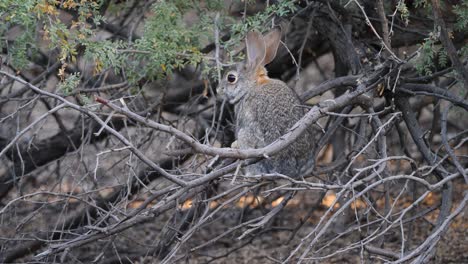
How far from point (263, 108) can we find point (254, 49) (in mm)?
451

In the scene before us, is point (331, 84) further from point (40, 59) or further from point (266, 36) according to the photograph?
point (40, 59)

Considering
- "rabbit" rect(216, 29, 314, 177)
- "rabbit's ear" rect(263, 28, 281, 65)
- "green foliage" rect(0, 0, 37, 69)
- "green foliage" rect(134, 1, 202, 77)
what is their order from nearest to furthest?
"green foliage" rect(0, 0, 37, 69) < "green foliage" rect(134, 1, 202, 77) < "rabbit" rect(216, 29, 314, 177) < "rabbit's ear" rect(263, 28, 281, 65)

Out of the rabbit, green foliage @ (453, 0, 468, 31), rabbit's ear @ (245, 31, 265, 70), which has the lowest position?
the rabbit

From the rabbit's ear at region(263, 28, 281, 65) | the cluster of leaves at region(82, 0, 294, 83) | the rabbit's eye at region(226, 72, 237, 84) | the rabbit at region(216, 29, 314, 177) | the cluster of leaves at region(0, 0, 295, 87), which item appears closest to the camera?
the cluster of leaves at region(0, 0, 295, 87)

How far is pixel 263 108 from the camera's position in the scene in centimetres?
507

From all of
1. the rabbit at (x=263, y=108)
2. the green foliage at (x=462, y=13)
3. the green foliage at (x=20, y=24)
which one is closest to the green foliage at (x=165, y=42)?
the rabbit at (x=263, y=108)

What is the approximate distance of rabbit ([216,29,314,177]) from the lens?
16.3ft

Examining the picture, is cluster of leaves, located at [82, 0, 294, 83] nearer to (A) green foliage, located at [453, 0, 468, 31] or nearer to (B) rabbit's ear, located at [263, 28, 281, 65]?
(B) rabbit's ear, located at [263, 28, 281, 65]

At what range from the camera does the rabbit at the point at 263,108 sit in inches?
196

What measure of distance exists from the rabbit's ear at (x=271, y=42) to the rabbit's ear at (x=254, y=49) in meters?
0.03

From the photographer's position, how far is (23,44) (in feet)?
16.2

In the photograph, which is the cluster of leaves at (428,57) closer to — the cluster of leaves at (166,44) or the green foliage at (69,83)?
the cluster of leaves at (166,44)

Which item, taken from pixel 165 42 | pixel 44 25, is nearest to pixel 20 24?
pixel 44 25

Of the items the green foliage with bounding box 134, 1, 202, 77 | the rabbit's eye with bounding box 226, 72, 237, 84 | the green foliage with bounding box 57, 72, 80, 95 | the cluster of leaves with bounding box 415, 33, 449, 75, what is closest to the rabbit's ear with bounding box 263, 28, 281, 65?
the rabbit's eye with bounding box 226, 72, 237, 84
